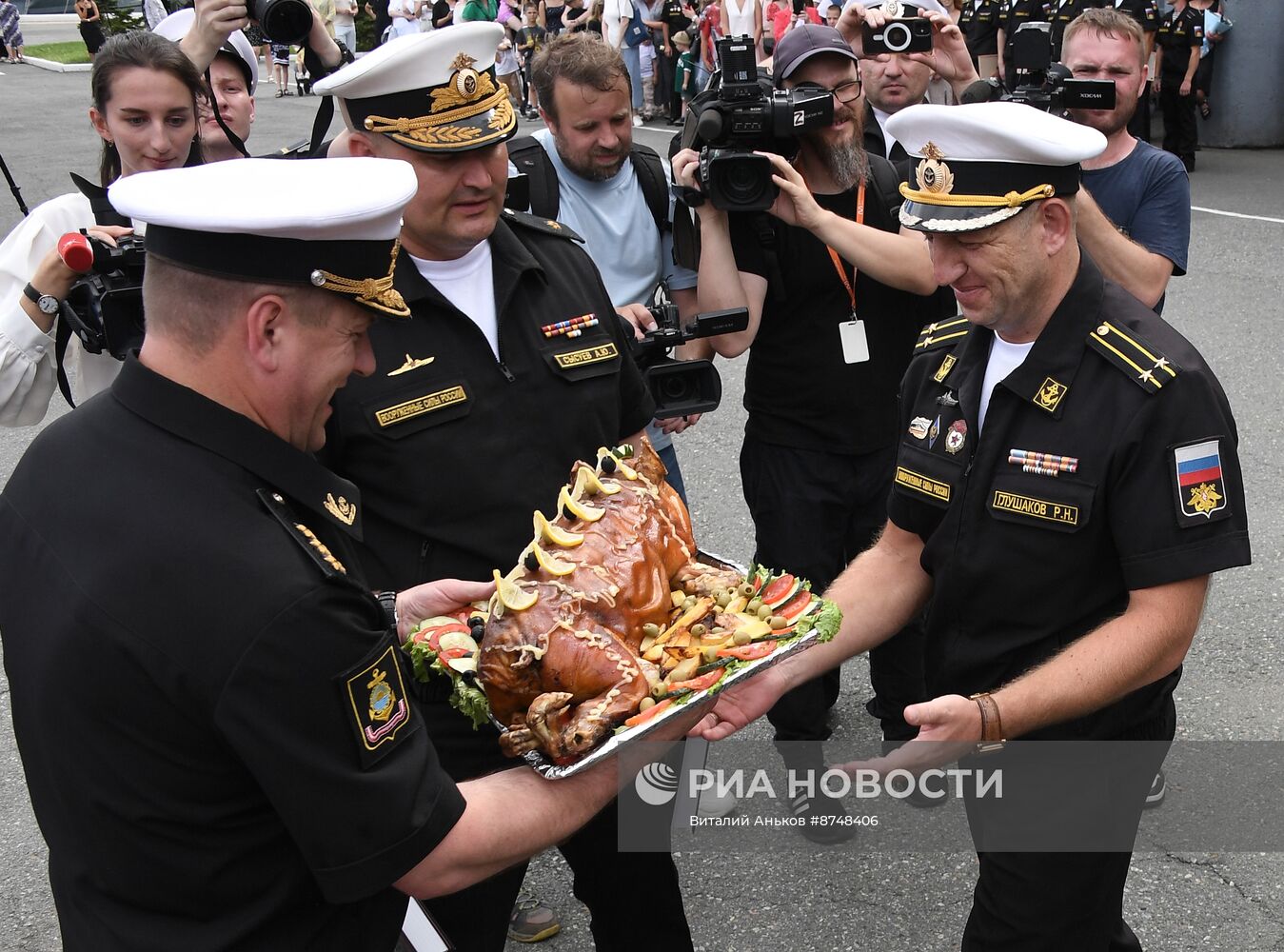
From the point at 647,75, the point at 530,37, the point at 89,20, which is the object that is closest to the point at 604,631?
the point at 89,20

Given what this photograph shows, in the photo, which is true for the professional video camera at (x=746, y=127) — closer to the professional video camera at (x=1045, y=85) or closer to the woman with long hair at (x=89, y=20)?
the professional video camera at (x=1045, y=85)

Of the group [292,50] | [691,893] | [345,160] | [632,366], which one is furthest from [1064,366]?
[292,50]

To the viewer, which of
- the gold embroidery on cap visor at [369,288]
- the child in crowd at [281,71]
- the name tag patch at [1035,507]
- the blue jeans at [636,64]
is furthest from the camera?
the child in crowd at [281,71]

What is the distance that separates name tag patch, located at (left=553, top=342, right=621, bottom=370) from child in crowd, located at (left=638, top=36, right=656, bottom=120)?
15.5 meters

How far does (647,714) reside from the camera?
7.07ft

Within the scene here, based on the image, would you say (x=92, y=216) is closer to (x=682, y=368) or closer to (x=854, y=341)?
(x=682, y=368)

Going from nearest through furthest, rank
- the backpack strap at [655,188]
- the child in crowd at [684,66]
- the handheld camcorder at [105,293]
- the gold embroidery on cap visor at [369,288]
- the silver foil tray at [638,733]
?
the gold embroidery on cap visor at [369,288] → the silver foil tray at [638,733] → the handheld camcorder at [105,293] → the backpack strap at [655,188] → the child in crowd at [684,66]

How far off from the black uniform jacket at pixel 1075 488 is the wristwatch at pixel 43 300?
2.31 metres

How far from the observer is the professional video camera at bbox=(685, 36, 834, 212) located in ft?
12.6

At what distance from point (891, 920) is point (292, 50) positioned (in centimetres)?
2156

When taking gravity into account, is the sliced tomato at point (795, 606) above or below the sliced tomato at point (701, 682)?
below

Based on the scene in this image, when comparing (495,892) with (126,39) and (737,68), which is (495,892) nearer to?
(737,68)

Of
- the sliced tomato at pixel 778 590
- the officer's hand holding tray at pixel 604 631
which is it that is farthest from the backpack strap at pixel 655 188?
the sliced tomato at pixel 778 590

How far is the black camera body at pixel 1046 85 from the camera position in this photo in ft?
13.4
